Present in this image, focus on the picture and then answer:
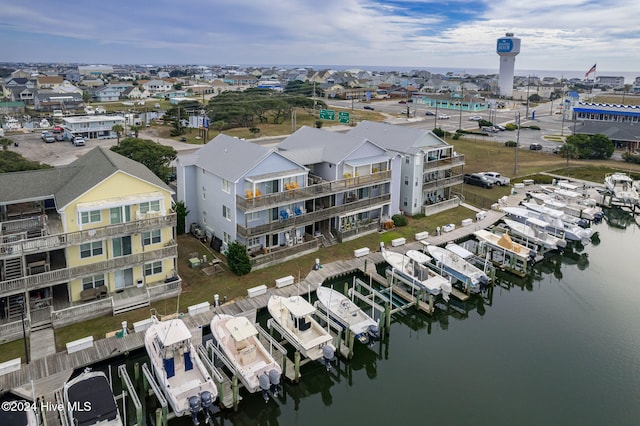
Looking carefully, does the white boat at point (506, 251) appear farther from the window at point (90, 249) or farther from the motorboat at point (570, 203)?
the window at point (90, 249)

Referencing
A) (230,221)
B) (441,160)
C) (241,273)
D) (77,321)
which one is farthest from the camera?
(441,160)

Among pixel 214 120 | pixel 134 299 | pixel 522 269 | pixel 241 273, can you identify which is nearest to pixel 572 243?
pixel 522 269

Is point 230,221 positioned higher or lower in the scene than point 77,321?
higher

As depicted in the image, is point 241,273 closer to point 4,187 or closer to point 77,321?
point 77,321

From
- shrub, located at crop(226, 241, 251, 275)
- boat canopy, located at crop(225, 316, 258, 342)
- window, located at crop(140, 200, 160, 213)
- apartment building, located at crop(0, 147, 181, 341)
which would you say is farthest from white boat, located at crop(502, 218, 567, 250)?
window, located at crop(140, 200, 160, 213)

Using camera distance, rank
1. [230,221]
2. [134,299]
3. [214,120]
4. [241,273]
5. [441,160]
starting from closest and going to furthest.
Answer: [134,299]
[241,273]
[230,221]
[441,160]
[214,120]

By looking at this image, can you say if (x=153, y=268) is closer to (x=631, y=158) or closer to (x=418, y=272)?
(x=418, y=272)

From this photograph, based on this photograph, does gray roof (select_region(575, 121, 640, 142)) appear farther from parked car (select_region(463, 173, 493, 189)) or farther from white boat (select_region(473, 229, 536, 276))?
white boat (select_region(473, 229, 536, 276))

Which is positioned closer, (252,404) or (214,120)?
(252,404)

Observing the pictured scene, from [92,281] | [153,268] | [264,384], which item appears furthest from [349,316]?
[92,281]
